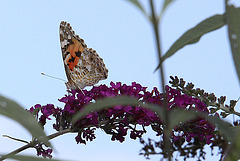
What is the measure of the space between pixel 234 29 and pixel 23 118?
1.80 ft

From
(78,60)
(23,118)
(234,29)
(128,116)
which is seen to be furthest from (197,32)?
(78,60)

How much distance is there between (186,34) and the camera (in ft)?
2.89

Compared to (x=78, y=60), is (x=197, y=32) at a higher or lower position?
lower

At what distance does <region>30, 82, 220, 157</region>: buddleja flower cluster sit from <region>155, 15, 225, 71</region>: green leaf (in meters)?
0.82

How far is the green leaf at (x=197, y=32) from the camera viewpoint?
0.85 metres

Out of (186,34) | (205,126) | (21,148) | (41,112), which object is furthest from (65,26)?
(186,34)

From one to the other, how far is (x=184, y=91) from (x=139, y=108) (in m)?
0.32

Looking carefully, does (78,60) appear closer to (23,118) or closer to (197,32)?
(197,32)

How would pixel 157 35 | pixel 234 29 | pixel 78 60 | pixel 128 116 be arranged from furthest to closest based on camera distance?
pixel 78 60 → pixel 128 116 → pixel 234 29 → pixel 157 35

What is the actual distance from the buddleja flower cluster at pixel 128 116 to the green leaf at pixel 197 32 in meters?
0.82

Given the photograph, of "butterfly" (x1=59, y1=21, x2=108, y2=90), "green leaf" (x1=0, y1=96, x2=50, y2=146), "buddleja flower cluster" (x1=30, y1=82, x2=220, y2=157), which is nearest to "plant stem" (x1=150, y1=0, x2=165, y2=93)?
"green leaf" (x1=0, y1=96, x2=50, y2=146)

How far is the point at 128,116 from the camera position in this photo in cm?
176

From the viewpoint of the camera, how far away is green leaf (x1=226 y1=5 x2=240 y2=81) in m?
0.81

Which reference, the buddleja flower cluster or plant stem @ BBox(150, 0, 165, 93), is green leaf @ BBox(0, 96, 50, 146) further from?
the buddleja flower cluster
